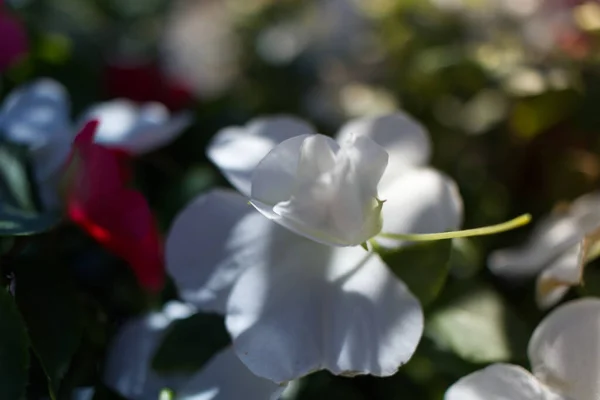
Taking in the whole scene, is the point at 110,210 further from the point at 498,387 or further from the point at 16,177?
the point at 498,387

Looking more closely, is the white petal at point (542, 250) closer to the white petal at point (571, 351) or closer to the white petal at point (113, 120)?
the white petal at point (571, 351)

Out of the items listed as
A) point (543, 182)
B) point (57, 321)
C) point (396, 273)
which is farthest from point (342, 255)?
point (543, 182)

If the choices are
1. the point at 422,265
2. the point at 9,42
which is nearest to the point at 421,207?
the point at 422,265

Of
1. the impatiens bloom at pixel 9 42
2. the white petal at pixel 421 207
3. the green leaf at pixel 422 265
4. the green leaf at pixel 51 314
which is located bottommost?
the green leaf at pixel 51 314

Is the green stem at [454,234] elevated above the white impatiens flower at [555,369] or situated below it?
above

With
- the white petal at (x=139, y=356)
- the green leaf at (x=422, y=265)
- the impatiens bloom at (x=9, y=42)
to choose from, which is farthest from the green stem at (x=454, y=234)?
the impatiens bloom at (x=9, y=42)

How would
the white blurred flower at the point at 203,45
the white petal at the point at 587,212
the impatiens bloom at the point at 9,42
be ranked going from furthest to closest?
the white blurred flower at the point at 203,45 → the impatiens bloom at the point at 9,42 → the white petal at the point at 587,212

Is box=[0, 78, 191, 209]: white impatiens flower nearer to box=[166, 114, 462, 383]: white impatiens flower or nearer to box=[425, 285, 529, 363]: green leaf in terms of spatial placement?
box=[166, 114, 462, 383]: white impatiens flower

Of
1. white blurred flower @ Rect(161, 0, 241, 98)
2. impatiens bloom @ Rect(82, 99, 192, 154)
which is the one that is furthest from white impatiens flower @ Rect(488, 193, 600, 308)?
white blurred flower @ Rect(161, 0, 241, 98)
